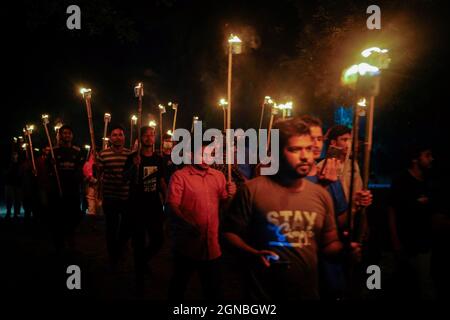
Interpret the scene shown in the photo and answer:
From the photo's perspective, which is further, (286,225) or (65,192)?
(65,192)

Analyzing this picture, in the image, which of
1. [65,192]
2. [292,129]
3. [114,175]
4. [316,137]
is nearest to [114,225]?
[114,175]

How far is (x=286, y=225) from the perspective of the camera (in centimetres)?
396

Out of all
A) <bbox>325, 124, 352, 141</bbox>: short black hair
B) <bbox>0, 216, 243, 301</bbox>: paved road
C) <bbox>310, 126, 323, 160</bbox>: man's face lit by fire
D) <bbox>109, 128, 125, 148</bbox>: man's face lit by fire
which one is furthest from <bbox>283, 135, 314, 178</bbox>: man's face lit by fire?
<bbox>109, 128, 125, 148</bbox>: man's face lit by fire

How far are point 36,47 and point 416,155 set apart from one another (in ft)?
62.8

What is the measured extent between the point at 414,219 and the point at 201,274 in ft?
8.19

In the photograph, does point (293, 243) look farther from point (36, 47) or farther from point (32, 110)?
point (32, 110)

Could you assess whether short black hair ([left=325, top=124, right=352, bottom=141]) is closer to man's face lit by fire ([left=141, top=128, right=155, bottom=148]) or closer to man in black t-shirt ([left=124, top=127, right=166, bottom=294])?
man in black t-shirt ([left=124, top=127, right=166, bottom=294])

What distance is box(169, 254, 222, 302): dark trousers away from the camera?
551 centimetres

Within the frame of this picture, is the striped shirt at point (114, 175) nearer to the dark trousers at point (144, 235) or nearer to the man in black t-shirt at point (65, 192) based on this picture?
the dark trousers at point (144, 235)

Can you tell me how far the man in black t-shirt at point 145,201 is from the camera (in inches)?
283

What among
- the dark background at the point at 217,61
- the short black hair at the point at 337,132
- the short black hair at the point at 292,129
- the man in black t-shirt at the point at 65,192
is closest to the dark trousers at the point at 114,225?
the man in black t-shirt at the point at 65,192

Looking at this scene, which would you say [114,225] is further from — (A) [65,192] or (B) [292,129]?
(B) [292,129]
